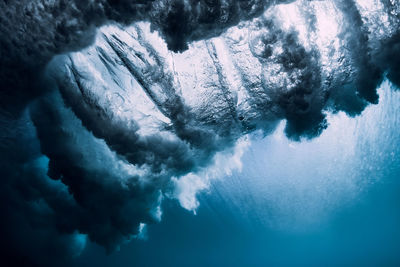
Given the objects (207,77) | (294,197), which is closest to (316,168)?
(294,197)

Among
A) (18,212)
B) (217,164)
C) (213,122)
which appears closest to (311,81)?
(213,122)

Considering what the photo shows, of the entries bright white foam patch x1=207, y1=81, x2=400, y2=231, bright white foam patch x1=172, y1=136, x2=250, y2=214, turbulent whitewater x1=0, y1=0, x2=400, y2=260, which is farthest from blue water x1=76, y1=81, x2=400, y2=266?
turbulent whitewater x1=0, y1=0, x2=400, y2=260

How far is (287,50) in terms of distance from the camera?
5.44 m

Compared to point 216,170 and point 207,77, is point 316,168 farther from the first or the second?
point 207,77

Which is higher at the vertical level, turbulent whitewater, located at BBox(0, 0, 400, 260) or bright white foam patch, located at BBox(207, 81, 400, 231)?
bright white foam patch, located at BBox(207, 81, 400, 231)

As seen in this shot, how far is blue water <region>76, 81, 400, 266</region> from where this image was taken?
14570 mm

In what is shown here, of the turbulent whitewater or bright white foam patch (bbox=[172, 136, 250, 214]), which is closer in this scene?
the turbulent whitewater

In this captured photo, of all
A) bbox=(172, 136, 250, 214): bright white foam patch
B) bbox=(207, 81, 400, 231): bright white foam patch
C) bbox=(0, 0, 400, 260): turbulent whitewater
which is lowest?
bbox=(0, 0, 400, 260): turbulent whitewater

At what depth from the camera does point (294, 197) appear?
87.5 ft

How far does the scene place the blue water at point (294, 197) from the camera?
14570mm

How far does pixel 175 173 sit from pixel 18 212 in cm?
1806

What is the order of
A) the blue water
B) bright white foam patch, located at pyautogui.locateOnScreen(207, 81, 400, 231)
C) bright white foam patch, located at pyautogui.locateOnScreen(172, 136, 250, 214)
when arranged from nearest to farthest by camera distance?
bright white foam patch, located at pyautogui.locateOnScreen(172, 136, 250, 214)
bright white foam patch, located at pyautogui.locateOnScreen(207, 81, 400, 231)
the blue water

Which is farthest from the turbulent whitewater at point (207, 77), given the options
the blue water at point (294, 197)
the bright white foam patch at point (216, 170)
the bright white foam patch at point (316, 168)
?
the blue water at point (294, 197)

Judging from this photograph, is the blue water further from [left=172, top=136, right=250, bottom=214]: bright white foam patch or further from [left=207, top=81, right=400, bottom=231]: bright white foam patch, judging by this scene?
[left=172, top=136, right=250, bottom=214]: bright white foam patch
